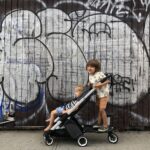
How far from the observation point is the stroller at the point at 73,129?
725cm

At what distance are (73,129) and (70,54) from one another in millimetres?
1745

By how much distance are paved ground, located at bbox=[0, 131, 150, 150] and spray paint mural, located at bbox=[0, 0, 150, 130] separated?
35cm

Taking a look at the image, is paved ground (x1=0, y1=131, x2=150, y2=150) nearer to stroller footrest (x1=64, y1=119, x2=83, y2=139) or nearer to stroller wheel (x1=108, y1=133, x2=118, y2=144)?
stroller wheel (x1=108, y1=133, x2=118, y2=144)

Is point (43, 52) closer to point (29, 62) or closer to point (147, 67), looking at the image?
point (29, 62)

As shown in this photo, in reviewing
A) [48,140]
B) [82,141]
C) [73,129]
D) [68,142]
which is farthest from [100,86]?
[48,140]

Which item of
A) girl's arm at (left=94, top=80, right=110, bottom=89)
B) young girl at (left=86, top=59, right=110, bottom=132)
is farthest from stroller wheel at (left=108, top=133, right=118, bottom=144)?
girl's arm at (left=94, top=80, right=110, bottom=89)

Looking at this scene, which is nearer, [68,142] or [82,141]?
[82,141]

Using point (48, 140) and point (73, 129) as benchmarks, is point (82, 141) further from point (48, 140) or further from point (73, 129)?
point (48, 140)

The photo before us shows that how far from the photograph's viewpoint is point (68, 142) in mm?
7559

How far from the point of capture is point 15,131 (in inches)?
331

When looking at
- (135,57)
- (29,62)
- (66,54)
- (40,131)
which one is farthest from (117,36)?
(40,131)

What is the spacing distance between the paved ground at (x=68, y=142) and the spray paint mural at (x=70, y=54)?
346 mm

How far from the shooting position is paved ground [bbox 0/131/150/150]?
7211 mm

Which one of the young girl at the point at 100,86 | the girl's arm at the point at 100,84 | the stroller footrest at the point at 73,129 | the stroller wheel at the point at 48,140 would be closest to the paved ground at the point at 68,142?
the stroller wheel at the point at 48,140
